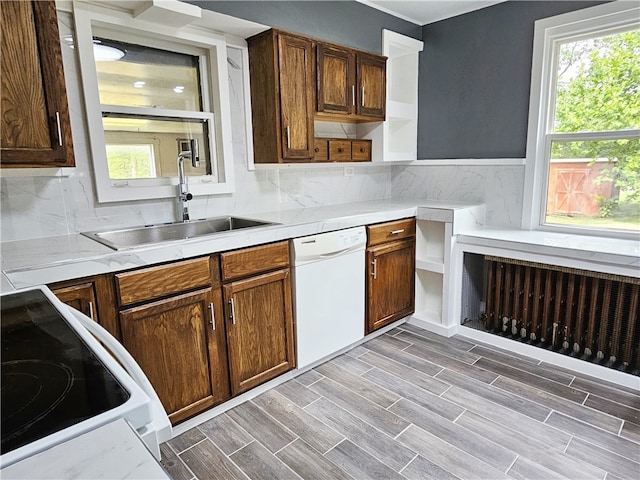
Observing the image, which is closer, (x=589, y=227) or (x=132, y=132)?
(x=132, y=132)

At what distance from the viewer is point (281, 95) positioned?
2461 mm

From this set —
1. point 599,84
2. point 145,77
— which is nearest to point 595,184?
point 599,84

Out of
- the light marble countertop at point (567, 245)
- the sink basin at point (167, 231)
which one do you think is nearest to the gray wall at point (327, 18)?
the sink basin at point (167, 231)

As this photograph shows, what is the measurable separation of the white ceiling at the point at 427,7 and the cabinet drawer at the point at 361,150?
1036mm

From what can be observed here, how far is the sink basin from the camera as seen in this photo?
84.0 inches

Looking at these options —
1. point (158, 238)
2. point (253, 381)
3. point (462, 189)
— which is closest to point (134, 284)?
point (158, 238)

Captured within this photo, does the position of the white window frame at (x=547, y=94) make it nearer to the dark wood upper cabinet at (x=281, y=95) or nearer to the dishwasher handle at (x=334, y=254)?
the dishwasher handle at (x=334, y=254)

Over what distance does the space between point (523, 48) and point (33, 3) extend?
3005mm

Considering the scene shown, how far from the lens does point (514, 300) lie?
111 inches

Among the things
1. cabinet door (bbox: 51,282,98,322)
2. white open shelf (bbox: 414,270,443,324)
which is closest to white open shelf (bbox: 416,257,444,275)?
white open shelf (bbox: 414,270,443,324)

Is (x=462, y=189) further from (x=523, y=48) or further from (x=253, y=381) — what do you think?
(x=253, y=381)

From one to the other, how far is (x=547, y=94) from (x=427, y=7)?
1.15 m

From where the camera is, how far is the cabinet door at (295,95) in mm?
2456

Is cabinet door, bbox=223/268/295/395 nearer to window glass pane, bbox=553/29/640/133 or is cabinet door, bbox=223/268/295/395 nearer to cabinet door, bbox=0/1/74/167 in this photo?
cabinet door, bbox=0/1/74/167
